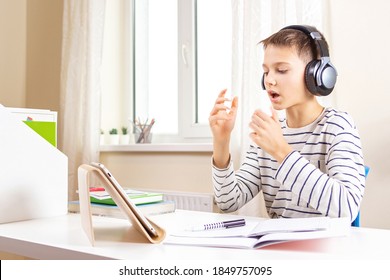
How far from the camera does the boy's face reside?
1.27 metres

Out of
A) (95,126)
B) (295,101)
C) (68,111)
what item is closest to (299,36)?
(295,101)

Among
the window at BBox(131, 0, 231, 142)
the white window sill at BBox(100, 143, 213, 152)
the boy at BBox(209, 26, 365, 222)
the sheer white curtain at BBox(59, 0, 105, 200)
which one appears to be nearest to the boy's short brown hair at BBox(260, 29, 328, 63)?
the boy at BBox(209, 26, 365, 222)

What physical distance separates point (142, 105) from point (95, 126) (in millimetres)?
369

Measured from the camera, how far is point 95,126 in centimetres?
277

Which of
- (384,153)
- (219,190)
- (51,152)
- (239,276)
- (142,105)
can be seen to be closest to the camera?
(239,276)

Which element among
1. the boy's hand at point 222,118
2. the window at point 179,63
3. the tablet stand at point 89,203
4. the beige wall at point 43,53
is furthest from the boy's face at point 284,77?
the beige wall at point 43,53

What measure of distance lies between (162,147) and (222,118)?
4.19 ft

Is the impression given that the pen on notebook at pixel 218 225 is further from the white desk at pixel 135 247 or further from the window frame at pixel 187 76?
the window frame at pixel 187 76

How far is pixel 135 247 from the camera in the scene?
0.86 m

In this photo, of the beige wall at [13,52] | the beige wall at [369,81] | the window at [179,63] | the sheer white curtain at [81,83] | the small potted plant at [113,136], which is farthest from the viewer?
the beige wall at [13,52]

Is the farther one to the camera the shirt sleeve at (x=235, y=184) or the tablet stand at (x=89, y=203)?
the shirt sleeve at (x=235, y=184)

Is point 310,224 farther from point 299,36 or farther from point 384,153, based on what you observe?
point 384,153

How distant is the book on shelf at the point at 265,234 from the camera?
837 mm

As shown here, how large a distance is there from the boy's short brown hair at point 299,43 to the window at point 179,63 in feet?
4.12
